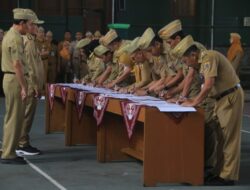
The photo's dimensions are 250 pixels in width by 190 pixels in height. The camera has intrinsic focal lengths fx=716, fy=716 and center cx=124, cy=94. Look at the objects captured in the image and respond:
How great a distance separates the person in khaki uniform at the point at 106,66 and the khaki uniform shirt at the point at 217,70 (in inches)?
126

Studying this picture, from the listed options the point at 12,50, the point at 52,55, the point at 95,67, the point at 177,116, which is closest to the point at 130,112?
the point at 177,116

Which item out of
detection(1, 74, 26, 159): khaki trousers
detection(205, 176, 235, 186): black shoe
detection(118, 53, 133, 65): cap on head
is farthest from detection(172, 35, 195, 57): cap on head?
detection(1, 74, 26, 159): khaki trousers

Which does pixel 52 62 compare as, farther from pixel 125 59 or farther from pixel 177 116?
pixel 177 116

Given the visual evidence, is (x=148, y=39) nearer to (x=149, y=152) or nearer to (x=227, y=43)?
(x=149, y=152)

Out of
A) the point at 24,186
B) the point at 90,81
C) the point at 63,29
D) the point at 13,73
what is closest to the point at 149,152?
the point at 24,186

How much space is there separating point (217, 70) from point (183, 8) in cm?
1645

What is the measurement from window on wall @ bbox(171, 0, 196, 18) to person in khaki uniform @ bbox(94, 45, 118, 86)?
1298 cm

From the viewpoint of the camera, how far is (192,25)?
24078 millimetres

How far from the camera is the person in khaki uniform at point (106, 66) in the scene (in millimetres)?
11688

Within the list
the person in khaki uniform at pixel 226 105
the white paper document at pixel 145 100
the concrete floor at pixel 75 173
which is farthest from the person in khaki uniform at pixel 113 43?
the person in khaki uniform at pixel 226 105

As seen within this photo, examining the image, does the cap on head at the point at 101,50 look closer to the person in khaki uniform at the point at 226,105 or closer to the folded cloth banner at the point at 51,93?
the folded cloth banner at the point at 51,93

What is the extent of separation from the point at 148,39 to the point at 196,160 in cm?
219

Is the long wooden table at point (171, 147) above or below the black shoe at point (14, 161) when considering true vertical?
above

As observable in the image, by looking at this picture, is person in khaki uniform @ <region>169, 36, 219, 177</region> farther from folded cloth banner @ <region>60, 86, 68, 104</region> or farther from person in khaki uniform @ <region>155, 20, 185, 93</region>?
folded cloth banner @ <region>60, 86, 68, 104</region>
